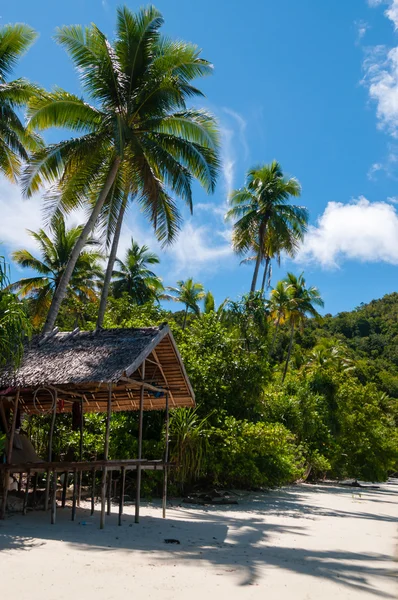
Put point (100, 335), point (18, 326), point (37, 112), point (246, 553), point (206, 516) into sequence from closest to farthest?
point (246, 553) → point (18, 326) → point (100, 335) → point (206, 516) → point (37, 112)

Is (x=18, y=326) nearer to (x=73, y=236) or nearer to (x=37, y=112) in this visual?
(x=37, y=112)

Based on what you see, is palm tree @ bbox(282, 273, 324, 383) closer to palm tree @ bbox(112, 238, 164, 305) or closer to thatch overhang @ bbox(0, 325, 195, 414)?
palm tree @ bbox(112, 238, 164, 305)

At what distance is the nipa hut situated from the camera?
8383 millimetres

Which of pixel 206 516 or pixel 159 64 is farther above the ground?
pixel 159 64

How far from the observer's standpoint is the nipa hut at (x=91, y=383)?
8383 millimetres

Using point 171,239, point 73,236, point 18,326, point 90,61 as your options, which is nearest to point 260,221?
point 73,236

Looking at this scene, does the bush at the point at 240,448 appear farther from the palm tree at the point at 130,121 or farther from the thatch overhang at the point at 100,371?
the palm tree at the point at 130,121

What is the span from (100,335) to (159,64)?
8.36 m

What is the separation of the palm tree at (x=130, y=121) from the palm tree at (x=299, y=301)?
63.0 feet

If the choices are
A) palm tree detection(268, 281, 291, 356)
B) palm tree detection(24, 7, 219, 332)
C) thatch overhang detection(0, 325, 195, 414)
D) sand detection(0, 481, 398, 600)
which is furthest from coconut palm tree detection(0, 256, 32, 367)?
palm tree detection(268, 281, 291, 356)

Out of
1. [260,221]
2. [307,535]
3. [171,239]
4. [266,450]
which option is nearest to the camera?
[307,535]

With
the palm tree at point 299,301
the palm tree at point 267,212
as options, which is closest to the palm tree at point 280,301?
the palm tree at point 299,301

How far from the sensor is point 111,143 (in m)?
15.0

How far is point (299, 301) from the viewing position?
33219 mm
